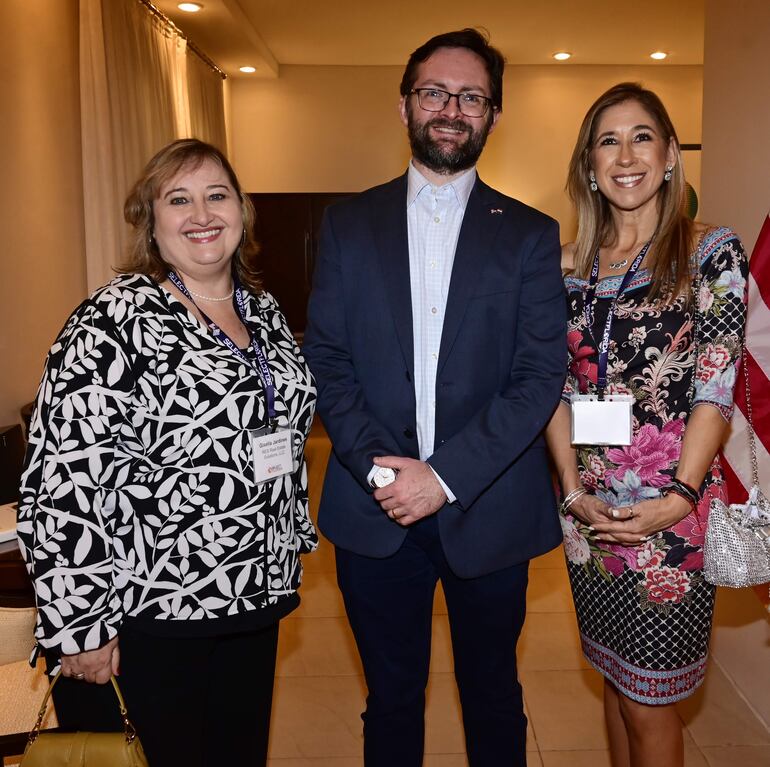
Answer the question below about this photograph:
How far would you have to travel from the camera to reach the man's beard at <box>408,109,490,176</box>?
1.92 m

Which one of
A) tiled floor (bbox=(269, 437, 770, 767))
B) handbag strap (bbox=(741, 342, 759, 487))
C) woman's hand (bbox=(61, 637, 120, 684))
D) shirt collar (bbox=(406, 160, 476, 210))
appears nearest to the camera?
woman's hand (bbox=(61, 637, 120, 684))

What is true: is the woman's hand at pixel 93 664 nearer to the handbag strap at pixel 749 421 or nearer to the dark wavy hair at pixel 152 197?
the dark wavy hair at pixel 152 197

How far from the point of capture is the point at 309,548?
2.00m

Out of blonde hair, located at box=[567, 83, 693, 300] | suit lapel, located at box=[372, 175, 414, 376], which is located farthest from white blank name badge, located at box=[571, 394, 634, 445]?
suit lapel, located at box=[372, 175, 414, 376]

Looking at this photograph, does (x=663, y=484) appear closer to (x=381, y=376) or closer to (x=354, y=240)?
(x=381, y=376)

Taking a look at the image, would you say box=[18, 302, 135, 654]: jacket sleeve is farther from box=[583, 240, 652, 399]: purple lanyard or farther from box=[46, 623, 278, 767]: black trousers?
box=[583, 240, 652, 399]: purple lanyard

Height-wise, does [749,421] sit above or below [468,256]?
below

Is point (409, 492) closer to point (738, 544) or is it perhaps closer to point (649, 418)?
point (649, 418)

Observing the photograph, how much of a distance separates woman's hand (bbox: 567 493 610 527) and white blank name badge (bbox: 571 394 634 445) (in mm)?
162

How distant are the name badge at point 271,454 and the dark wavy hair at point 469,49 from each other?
943 mm

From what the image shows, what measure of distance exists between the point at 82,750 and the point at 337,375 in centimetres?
94

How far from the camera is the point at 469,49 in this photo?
1.96 meters

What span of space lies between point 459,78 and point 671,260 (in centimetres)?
68

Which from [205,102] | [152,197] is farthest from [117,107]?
[152,197]
